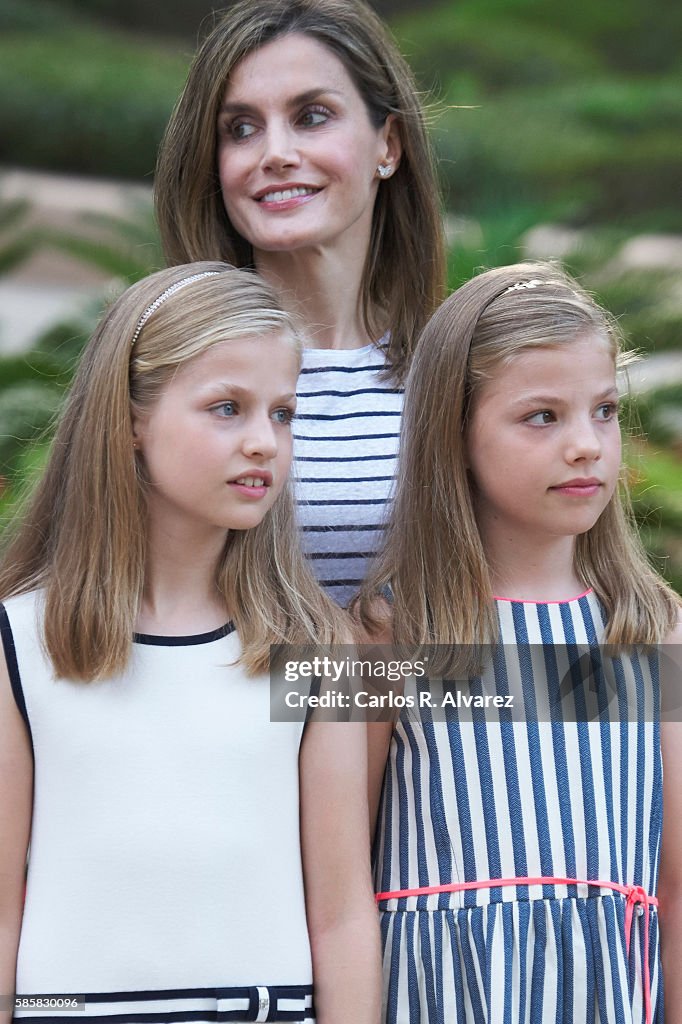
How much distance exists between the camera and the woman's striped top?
2799 millimetres

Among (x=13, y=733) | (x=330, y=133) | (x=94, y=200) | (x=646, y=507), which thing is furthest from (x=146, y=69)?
(x=13, y=733)

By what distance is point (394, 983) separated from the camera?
2457 mm

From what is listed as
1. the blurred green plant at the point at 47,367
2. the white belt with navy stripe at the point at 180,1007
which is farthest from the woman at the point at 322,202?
the blurred green plant at the point at 47,367

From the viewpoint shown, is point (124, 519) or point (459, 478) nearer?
point (124, 519)

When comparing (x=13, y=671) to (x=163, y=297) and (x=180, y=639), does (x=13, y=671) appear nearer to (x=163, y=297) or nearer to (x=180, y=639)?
(x=180, y=639)

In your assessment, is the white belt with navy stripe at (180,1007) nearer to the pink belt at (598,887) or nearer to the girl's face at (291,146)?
the pink belt at (598,887)

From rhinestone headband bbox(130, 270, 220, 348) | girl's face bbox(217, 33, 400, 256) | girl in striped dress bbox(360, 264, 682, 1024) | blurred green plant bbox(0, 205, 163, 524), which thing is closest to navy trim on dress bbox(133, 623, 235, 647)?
girl in striped dress bbox(360, 264, 682, 1024)

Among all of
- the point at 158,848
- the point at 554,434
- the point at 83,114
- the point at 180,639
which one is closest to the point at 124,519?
the point at 180,639

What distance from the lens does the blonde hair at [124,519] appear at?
2.39 m

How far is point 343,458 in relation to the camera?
2.88 metres

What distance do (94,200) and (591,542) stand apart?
1135 cm

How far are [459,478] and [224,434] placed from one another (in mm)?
438

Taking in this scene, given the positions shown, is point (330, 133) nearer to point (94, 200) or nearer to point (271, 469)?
point (271, 469)

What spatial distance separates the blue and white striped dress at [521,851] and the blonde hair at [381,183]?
840mm
